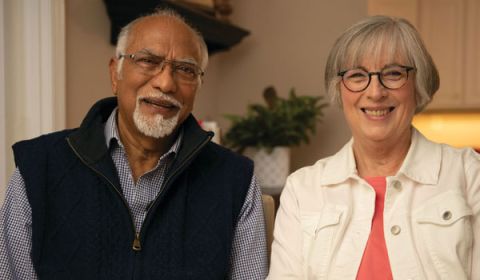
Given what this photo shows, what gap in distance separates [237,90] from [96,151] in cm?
248

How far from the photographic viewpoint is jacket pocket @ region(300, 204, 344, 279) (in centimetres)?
152

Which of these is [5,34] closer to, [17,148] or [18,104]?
[18,104]

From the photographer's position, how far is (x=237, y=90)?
405cm

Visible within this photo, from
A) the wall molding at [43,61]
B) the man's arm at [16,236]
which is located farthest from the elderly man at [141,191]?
the wall molding at [43,61]

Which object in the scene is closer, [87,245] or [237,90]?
[87,245]

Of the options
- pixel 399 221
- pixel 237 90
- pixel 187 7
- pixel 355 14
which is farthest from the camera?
pixel 237 90

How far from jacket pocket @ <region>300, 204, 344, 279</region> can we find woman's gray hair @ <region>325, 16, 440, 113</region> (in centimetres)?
39

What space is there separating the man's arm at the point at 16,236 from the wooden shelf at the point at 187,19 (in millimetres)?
1176

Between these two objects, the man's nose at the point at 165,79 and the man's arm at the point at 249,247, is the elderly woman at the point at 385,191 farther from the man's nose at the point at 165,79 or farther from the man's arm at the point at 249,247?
the man's nose at the point at 165,79

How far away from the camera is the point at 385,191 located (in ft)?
5.04

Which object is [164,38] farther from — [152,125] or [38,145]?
[38,145]

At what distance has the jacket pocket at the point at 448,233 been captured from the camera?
1.39 meters

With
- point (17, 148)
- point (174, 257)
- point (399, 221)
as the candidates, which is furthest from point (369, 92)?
point (17, 148)

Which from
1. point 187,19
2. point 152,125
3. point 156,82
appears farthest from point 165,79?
point 187,19
